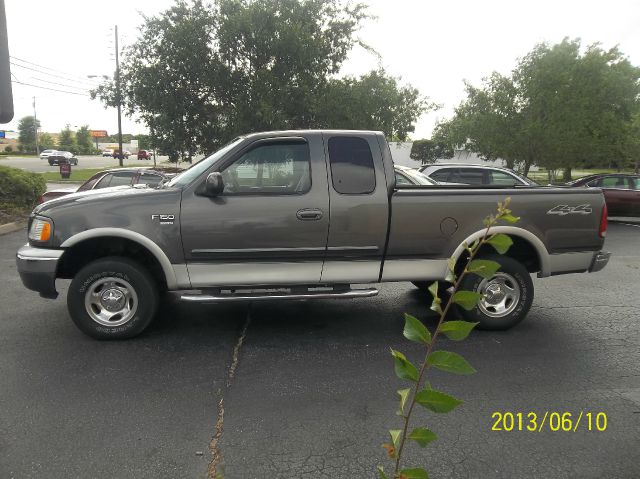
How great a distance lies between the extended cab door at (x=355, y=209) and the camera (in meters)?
4.57

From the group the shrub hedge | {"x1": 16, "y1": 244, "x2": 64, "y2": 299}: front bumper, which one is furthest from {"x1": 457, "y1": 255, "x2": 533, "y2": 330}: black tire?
the shrub hedge

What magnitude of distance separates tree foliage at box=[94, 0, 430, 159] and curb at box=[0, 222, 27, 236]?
21.8ft

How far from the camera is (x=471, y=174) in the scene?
11875mm

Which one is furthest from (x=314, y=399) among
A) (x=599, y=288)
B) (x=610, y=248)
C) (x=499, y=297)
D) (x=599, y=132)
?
(x=599, y=132)

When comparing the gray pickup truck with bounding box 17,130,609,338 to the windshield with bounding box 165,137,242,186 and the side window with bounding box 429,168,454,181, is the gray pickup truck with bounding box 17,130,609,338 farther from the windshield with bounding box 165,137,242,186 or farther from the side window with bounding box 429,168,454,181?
the side window with bounding box 429,168,454,181

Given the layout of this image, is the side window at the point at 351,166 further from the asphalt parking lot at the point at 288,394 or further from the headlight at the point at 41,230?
the headlight at the point at 41,230

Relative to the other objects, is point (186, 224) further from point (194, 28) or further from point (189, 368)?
point (194, 28)

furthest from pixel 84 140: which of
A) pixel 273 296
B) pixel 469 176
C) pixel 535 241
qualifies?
pixel 535 241

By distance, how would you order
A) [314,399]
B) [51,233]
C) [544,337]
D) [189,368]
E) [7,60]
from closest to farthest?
[7,60] < [314,399] < [189,368] < [51,233] < [544,337]

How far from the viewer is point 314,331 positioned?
4875mm

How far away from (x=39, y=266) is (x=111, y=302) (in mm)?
684

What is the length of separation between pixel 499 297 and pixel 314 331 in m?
1.89

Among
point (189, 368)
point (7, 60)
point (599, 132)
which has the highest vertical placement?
point (599, 132)
